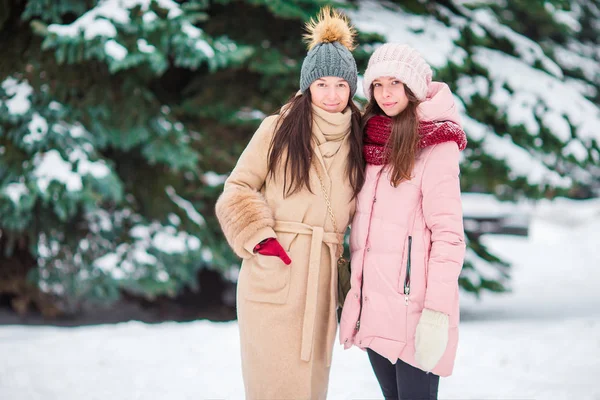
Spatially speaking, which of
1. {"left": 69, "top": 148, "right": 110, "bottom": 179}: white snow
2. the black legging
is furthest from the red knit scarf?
{"left": 69, "top": 148, "right": 110, "bottom": 179}: white snow

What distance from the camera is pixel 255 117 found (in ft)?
20.4

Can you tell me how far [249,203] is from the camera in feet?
8.44

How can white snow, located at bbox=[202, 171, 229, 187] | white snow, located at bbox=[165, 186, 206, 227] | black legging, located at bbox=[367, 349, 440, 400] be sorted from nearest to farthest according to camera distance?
black legging, located at bbox=[367, 349, 440, 400]
white snow, located at bbox=[165, 186, 206, 227]
white snow, located at bbox=[202, 171, 229, 187]

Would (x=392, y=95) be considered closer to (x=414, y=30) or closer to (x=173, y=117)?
(x=414, y=30)

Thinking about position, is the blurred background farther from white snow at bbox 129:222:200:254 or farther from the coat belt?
the coat belt

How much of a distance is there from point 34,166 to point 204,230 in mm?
1820

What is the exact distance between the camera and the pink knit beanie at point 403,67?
253 cm

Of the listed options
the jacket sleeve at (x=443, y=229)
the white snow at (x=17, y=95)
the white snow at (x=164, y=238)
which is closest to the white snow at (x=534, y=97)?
the white snow at (x=164, y=238)

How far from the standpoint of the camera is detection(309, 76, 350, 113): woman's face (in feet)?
8.70

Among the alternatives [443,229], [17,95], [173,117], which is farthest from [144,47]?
[443,229]

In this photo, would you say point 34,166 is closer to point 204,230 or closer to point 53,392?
point 204,230

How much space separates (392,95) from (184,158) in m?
3.60

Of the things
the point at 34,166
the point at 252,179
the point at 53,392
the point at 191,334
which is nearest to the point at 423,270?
the point at 252,179

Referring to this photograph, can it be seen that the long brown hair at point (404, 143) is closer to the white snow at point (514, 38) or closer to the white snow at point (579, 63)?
the white snow at point (514, 38)
